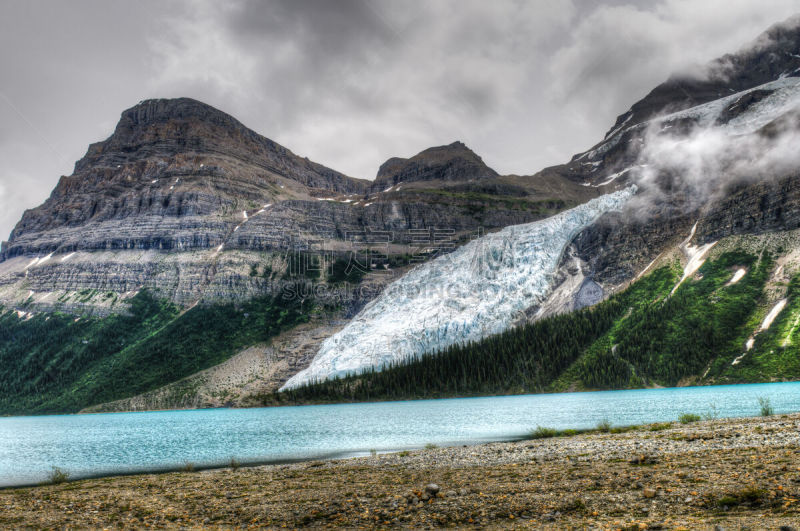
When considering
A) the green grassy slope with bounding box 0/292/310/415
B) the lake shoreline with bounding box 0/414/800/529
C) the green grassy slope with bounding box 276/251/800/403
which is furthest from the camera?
the green grassy slope with bounding box 0/292/310/415

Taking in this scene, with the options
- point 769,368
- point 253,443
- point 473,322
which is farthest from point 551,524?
point 473,322

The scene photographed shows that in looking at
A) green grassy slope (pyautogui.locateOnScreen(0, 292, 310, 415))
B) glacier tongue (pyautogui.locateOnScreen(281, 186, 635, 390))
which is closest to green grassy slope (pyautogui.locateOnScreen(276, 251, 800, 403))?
glacier tongue (pyautogui.locateOnScreen(281, 186, 635, 390))

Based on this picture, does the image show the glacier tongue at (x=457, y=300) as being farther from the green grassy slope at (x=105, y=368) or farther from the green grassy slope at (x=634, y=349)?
the green grassy slope at (x=105, y=368)

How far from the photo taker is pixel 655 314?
11700 centimetres

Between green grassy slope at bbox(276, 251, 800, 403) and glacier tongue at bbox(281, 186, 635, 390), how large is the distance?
11.1m

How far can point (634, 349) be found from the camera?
358 ft

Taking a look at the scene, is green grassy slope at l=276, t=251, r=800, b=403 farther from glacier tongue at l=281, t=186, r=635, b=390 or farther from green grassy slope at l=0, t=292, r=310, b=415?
green grassy slope at l=0, t=292, r=310, b=415

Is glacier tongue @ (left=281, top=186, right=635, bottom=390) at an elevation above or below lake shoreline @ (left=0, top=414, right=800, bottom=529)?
above

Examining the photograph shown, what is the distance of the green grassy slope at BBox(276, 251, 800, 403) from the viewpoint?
319ft

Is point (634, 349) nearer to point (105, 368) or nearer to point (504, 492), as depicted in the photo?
point (504, 492)

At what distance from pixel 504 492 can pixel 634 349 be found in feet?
348

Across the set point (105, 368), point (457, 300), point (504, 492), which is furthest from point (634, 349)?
point (105, 368)

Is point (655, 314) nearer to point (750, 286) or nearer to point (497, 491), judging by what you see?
point (750, 286)

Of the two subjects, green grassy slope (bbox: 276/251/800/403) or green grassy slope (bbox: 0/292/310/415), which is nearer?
green grassy slope (bbox: 276/251/800/403)
